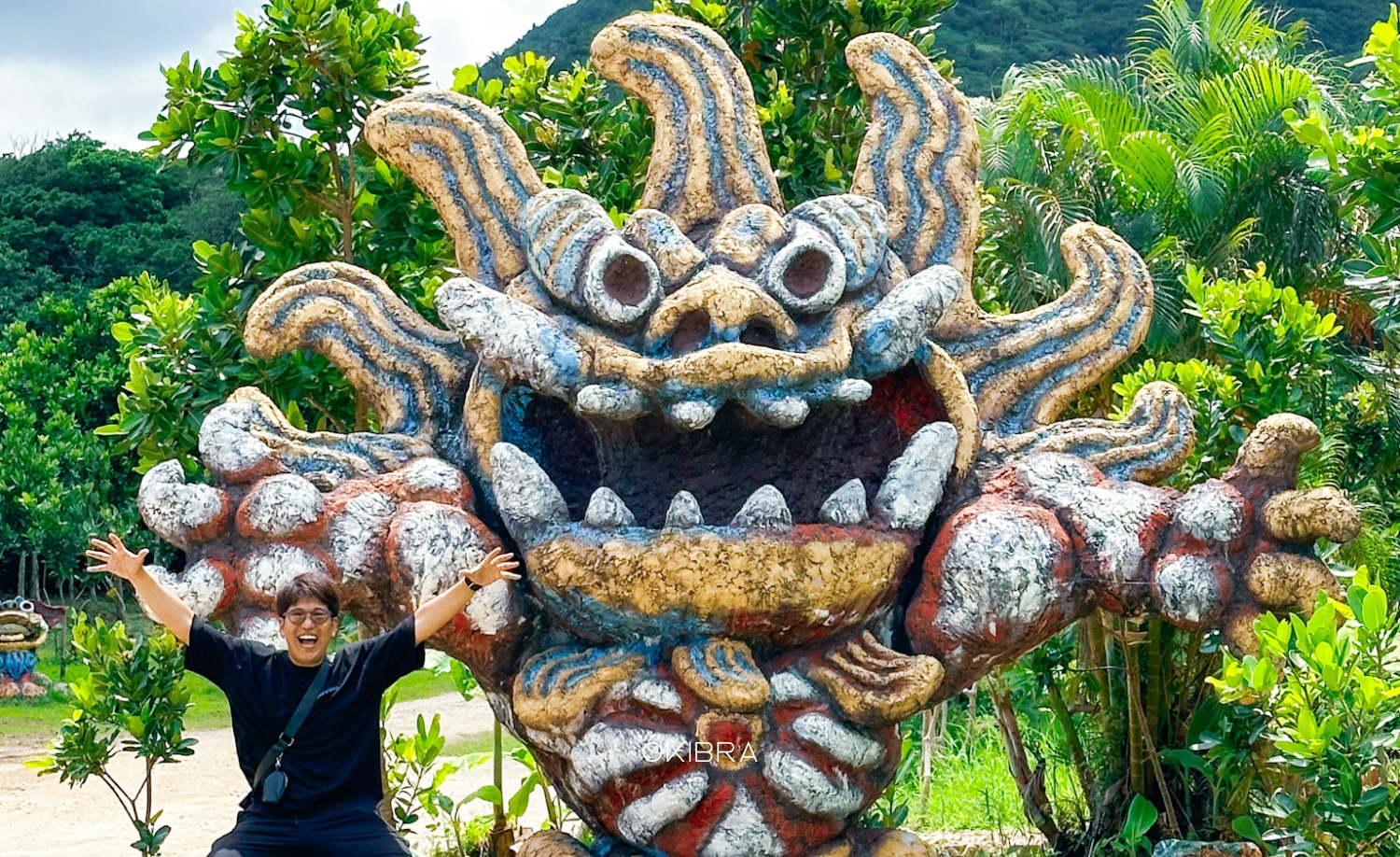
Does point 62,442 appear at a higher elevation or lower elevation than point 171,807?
higher

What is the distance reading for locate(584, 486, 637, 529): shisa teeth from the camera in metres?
3.75

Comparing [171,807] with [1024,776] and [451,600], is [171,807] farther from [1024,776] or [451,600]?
[451,600]

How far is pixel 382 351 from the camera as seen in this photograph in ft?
13.8

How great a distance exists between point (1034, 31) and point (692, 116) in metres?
18.9

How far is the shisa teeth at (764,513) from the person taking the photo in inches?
147

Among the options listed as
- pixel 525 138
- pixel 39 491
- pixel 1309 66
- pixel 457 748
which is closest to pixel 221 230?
pixel 39 491

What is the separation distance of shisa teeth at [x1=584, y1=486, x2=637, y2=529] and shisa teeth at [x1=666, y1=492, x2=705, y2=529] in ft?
0.35

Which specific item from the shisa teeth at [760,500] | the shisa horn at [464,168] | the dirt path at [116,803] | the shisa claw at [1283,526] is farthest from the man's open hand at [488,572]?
the dirt path at [116,803]

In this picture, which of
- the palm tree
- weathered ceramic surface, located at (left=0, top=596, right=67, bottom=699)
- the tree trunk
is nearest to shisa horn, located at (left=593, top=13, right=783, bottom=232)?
the tree trunk

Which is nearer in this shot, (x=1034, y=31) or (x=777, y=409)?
(x=777, y=409)

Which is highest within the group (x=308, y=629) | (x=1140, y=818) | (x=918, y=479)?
(x=918, y=479)

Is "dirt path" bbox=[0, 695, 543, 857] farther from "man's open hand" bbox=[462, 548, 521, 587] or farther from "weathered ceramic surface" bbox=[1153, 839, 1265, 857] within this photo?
"man's open hand" bbox=[462, 548, 521, 587]

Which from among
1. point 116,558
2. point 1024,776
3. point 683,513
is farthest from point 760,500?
point 1024,776

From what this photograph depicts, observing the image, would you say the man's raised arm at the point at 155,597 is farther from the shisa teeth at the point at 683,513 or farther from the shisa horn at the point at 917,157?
the shisa horn at the point at 917,157
